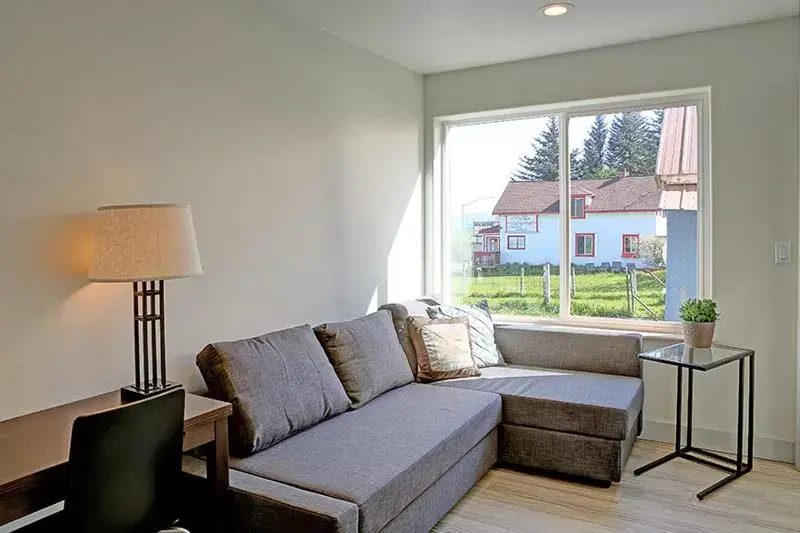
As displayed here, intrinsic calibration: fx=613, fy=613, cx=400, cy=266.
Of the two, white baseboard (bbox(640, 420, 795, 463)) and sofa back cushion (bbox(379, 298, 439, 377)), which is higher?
sofa back cushion (bbox(379, 298, 439, 377))

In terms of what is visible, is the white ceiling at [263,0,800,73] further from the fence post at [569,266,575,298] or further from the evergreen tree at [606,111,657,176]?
the fence post at [569,266,575,298]

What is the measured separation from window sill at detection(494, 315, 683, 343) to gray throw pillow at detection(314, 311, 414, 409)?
116cm

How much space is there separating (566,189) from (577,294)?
0.73 metres

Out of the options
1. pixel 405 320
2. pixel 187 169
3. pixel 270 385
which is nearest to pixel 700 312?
pixel 405 320

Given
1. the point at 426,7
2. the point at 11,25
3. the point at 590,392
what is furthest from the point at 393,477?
the point at 426,7

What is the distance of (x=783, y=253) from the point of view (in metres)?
3.46

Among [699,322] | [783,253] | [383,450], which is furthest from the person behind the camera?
[783,253]

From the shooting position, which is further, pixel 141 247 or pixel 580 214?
pixel 580 214

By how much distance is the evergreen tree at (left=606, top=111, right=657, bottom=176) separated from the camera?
13.1 ft

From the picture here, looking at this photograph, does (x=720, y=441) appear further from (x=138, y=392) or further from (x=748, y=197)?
(x=138, y=392)

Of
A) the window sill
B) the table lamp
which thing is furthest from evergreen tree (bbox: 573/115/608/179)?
the table lamp

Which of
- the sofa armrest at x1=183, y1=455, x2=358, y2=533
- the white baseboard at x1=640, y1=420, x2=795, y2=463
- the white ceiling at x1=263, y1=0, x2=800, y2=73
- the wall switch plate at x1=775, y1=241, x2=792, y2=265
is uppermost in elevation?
the white ceiling at x1=263, y1=0, x2=800, y2=73

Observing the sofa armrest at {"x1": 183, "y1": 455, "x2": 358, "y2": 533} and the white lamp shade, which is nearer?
the sofa armrest at {"x1": 183, "y1": 455, "x2": 358, "y2": 533}

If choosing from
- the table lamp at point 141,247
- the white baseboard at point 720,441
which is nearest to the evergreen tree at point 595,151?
the white baseboard at point 720,441
